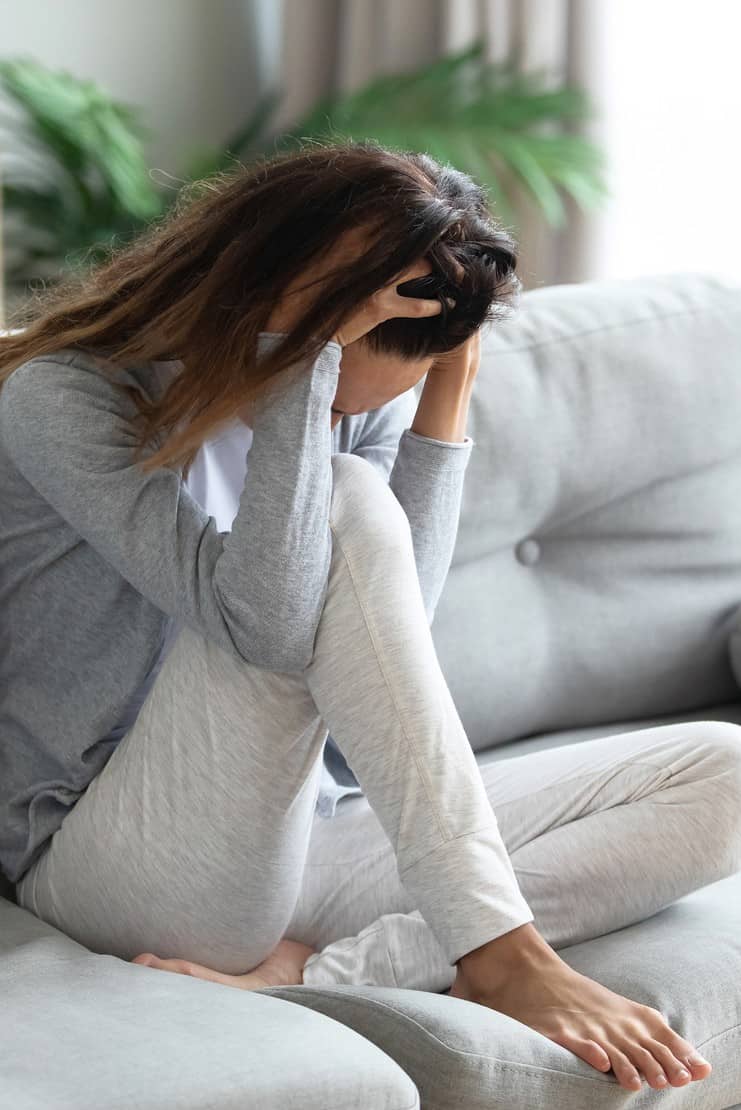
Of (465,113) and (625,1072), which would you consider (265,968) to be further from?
(465,113)

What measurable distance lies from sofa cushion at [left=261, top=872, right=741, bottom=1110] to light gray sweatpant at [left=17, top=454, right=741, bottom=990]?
0.14 feet

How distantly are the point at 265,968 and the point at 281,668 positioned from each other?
27 cm

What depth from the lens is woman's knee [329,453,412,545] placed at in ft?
3.50

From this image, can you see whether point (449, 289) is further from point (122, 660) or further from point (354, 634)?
point (122, 660)

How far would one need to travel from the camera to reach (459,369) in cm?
124

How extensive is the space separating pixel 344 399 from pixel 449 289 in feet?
0.44

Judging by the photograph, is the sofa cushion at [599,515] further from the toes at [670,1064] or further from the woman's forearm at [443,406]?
the toes at [670,1064]

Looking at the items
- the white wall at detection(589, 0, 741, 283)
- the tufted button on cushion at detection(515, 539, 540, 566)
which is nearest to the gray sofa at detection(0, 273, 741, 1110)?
the tufted button on cushion at detection(515, 539, 540, 566)

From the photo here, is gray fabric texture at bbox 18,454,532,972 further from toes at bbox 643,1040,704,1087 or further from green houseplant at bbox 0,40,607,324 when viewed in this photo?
green houseplant at bbox 0,40,607,324

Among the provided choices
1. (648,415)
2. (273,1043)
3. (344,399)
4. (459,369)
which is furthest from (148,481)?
(648,415)

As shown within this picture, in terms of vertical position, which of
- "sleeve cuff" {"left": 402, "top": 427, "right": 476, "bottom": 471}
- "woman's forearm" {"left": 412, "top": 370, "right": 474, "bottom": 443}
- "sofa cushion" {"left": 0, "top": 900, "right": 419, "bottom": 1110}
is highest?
"woman's forearm" {"left": 412, "top": 370, "right": 474, "bottom": 443}

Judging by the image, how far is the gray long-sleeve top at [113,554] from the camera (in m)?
1.03

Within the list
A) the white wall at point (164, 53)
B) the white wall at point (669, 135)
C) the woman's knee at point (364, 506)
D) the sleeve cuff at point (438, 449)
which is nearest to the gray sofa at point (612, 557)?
the sleeve cuff at point (438, 449)

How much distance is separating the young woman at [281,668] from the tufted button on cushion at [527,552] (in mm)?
414
